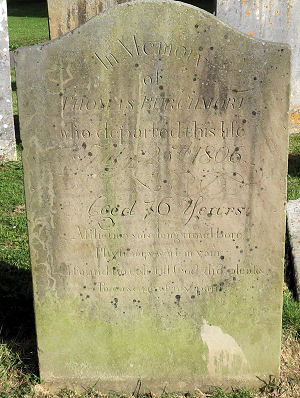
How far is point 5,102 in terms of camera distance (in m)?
7.85

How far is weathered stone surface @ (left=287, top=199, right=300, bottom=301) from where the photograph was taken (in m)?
4.76

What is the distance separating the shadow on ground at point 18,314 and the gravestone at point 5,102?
10.4ft

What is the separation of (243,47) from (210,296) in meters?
1.42

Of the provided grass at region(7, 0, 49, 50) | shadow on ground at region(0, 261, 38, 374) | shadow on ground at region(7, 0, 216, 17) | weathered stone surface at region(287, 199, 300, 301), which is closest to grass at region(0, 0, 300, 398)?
shadow on ground at region(0, 261, 38, 374)

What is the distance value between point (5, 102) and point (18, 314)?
13.5ft

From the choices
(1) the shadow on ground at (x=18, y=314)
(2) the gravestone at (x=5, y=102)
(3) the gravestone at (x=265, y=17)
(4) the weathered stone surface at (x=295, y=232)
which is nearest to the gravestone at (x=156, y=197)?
(1) the shadow on ground at (x=18, y=314)

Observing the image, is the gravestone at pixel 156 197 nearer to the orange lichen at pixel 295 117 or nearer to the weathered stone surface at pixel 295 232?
the weathered stone surface at pixel 295 232

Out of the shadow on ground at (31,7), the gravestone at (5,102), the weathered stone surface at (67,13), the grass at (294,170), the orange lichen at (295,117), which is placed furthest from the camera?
the shadow on ground at (31,7)

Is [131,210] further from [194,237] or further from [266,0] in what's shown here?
[266,0]

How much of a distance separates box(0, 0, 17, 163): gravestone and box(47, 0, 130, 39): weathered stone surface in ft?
3.47

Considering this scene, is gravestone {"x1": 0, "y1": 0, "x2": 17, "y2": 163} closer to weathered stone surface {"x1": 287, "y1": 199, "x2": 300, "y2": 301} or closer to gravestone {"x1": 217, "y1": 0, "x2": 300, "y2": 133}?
gravestone {"x1": 217, "y1": 0, "x2": 300, "y2": 133}

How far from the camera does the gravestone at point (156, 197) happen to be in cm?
313

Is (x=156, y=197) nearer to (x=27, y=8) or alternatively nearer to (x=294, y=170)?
(x=294, y=170)

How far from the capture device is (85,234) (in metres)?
3.41
